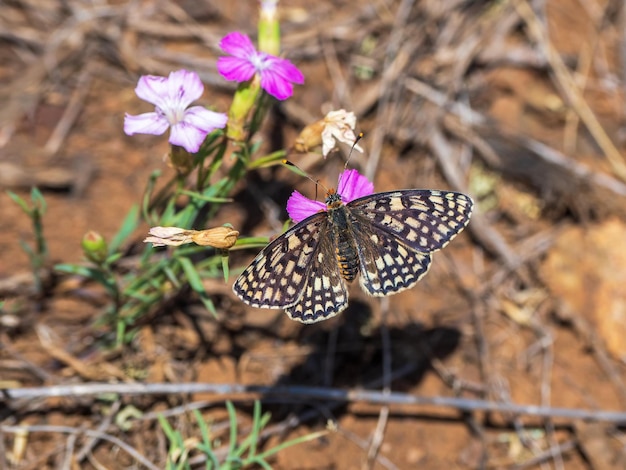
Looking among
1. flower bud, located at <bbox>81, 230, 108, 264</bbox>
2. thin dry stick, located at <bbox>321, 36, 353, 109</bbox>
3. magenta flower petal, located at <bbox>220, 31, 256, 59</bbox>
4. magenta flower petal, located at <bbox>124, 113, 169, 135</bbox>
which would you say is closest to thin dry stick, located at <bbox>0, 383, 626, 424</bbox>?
flower bud, located at <bbox>81, 230, 108, 264</bbox>

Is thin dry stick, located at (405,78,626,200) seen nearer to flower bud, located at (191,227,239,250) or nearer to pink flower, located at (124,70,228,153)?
pink flower, located at (124,70,228,153)

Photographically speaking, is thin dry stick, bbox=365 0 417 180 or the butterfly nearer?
the butterfly

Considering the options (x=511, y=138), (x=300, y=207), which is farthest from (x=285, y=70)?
(x=511, y=138)

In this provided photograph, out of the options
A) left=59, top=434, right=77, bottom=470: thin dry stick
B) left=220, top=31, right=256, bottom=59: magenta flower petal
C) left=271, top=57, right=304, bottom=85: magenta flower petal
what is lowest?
left=59, top=434, right=77, bottom=470: thin dry stick

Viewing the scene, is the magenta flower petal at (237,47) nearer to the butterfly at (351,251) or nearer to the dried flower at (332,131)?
the dried flower at (332,131)

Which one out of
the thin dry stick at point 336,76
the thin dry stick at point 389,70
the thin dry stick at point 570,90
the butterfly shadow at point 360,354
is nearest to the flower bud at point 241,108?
the butterfly shadow at point 360,354

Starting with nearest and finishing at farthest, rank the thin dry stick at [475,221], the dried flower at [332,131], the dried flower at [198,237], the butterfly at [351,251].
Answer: the dried flower at [198,237] → the butterfly at [351,251] → the dried flower at [332,131] → the thin dry stick at [475,221]
